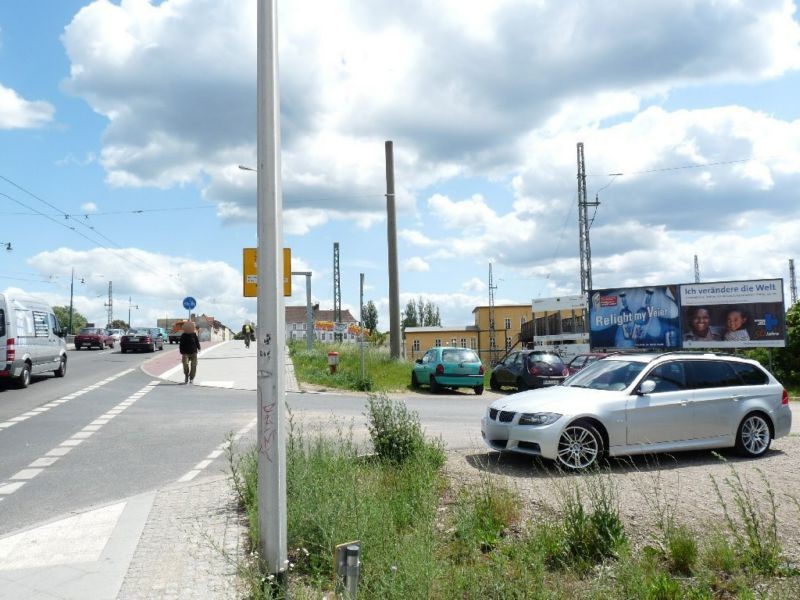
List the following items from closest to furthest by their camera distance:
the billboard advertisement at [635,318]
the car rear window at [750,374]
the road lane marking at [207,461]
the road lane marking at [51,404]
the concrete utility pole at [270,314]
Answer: the concrete utility pole at [270,314] → the road lane marking at [207,461] → the car rear window at [750,374] → the road lane marking at [51,404] → the billboard advertisement at [635,318]

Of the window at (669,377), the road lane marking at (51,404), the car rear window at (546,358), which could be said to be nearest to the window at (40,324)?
the road lane marking at (51,404)

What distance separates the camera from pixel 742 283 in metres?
28.8

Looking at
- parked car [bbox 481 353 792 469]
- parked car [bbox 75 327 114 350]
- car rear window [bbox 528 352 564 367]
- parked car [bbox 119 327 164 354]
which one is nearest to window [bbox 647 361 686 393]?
parked car [bbox 481 353 792 469]

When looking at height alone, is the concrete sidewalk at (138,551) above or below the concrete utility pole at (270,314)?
below

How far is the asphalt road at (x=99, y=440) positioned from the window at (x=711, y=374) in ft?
21.3

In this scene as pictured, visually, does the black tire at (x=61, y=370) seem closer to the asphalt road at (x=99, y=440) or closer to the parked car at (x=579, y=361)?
the asphalt road at (x=99, y=440)

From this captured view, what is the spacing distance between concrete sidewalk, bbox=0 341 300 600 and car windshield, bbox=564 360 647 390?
4892mm

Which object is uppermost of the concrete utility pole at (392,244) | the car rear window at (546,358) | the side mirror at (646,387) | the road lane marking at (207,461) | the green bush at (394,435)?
the concrete utility pole at (392,244)

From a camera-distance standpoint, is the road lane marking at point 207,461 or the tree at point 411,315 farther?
the tree at point 411,315

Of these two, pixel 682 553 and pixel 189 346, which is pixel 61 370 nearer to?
pixel 189 346

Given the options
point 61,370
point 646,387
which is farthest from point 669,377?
point 61,370

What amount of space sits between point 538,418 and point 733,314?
74.3ft

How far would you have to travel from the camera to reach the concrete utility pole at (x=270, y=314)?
5.25 meters

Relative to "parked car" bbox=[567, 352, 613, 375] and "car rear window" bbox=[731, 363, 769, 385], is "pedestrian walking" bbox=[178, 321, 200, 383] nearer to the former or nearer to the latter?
"parked car" bbox=[567, 352, 613, 375]
